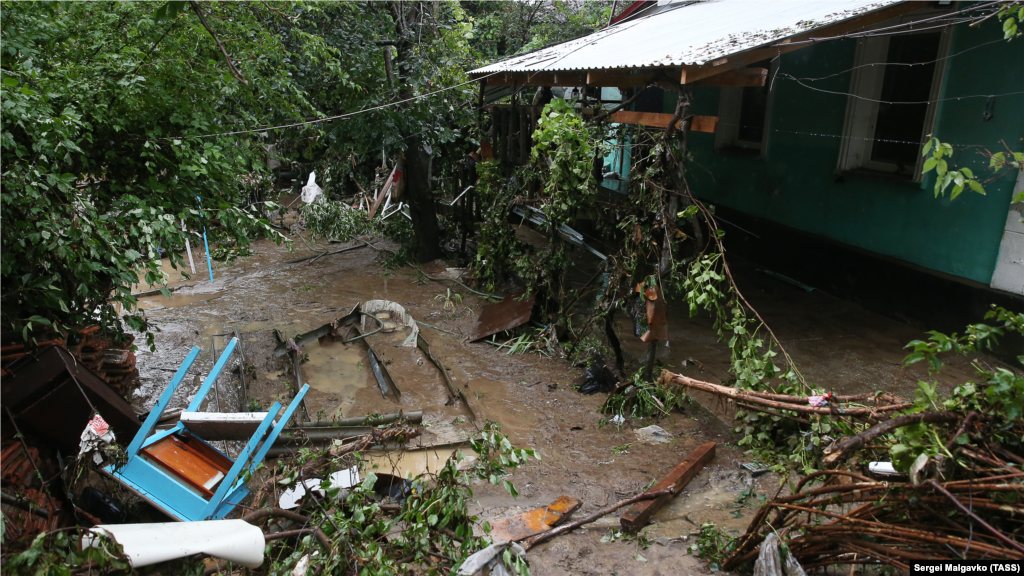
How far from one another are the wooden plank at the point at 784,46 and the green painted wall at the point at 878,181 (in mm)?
1559

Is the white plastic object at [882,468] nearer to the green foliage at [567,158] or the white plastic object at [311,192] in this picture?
the green foliage at [567,158]

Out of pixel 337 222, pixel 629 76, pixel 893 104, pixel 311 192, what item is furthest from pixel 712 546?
pixel 311 192

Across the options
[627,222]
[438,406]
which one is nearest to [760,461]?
[627,222]

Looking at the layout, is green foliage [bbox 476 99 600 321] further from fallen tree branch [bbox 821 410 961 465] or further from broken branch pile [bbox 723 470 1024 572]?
broken branch pile [bbox 723 470 1024 572]

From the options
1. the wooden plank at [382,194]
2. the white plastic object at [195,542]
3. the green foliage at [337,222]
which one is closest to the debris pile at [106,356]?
the white plastic object at [195,542]

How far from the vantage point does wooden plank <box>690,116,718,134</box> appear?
16.3 feet

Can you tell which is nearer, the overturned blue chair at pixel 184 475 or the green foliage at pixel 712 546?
the green foliage at pixel 712 546

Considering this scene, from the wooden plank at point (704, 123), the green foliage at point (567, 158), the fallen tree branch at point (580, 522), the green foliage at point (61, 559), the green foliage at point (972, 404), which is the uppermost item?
the wooden plank at point (704, 123)

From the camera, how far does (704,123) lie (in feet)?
16.7

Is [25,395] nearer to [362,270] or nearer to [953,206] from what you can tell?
[362,270]

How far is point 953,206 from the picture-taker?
627 centimetres

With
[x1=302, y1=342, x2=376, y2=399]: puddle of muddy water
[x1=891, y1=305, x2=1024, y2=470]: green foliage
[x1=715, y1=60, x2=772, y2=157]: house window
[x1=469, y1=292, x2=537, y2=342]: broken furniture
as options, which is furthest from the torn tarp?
[x1=715, y1=60, x2=772, y2=157]: house window

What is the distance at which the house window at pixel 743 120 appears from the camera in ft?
30.6

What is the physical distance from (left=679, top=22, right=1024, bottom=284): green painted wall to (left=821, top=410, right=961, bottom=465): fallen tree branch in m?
4.46
